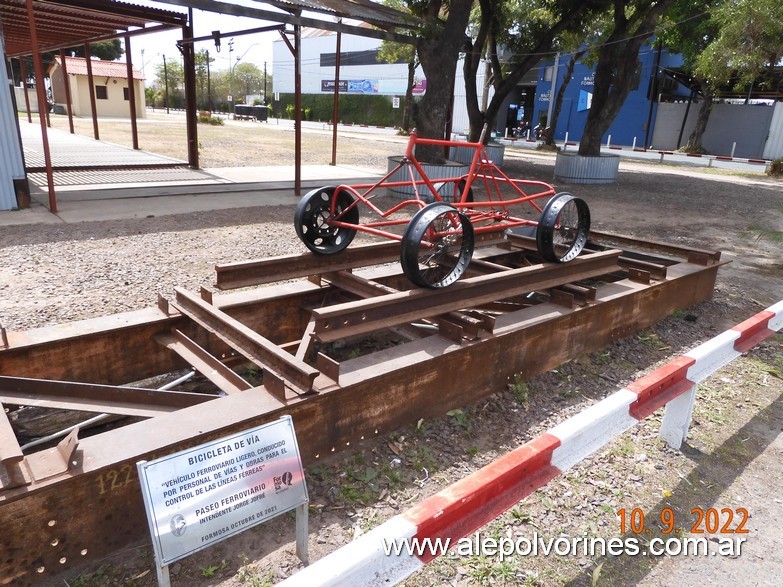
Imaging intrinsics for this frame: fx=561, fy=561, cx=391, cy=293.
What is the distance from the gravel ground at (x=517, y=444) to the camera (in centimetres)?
243

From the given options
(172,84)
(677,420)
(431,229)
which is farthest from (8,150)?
(172,84)

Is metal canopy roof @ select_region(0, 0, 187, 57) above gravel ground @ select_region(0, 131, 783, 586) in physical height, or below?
above

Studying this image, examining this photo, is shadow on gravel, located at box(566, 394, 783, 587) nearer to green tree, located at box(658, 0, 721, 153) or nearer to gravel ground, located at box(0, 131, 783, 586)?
gravel ground, located at box(0, 131, 783, 586)

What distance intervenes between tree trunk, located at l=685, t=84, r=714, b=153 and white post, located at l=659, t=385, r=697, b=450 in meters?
31.9

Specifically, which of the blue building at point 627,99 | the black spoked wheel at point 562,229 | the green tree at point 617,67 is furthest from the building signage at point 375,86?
the black spoked wheel at point 562,229

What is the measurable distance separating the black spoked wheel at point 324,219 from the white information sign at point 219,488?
2.56 meters

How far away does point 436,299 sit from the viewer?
378cm

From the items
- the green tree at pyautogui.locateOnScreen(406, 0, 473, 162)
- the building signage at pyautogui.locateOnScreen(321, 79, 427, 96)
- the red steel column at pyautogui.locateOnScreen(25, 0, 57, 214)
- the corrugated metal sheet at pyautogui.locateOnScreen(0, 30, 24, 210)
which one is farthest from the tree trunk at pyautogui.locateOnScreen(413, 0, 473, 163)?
the building signage at pyautogui.locateOnScreen(321, 79, 427, 96)

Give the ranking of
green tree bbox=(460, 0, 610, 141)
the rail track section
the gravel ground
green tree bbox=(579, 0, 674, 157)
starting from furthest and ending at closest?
green tree bbox=(460, 0, 610, 141) < green tree bbox=(579, 0, 674, 157) < the gravel ground < the rail track section

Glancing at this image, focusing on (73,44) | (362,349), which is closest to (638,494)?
(362,349)

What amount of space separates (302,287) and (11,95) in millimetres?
7678

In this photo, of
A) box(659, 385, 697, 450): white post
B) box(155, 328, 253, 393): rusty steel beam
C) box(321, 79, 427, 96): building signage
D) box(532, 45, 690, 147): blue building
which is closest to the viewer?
box(155, 328, 253, 393): rusty steel beam

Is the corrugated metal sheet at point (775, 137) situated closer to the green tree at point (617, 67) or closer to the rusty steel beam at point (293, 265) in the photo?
the green tree at point (617, 67)

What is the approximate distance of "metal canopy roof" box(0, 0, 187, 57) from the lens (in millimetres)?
11406
